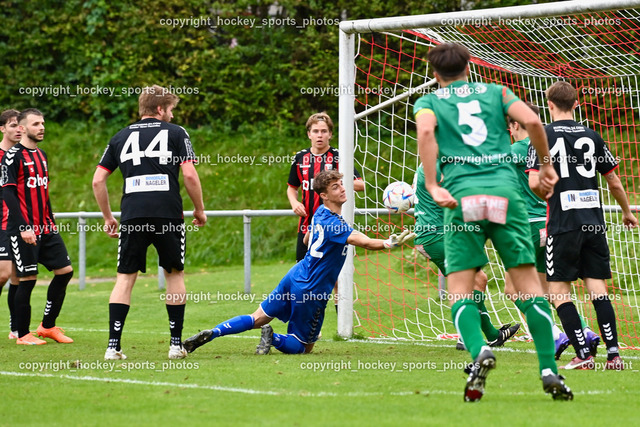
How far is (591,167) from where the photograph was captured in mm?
6238

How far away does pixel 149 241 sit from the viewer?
667cm

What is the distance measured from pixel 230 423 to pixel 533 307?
5.83 ft

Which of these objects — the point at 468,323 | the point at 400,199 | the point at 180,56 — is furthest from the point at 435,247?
the point at 180,56

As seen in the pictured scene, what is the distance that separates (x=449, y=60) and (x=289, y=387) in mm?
2134

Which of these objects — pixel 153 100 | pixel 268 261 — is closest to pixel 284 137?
pixel 268 261

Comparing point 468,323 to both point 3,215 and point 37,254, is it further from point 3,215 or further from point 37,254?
point 3,215

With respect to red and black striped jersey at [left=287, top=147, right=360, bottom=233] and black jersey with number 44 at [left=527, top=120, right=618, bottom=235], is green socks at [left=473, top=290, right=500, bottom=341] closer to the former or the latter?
black jersey with number 44 at [left=527, top=120, right=618, bottom=235]

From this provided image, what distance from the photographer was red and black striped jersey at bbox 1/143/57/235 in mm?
8008

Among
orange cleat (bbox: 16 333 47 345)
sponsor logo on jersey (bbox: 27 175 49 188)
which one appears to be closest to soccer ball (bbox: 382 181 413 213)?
sponsor logo on jersey (bbox: 27 175 49 188)

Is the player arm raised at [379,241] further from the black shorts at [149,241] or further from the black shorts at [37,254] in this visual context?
the black shorts at [37,254]

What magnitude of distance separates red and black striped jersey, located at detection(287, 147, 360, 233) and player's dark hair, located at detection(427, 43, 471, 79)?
3.51 metres

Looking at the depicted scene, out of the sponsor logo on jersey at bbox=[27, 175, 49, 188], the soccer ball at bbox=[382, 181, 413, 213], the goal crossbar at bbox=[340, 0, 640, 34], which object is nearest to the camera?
the goal crossbar at bbox=[340, 0, 640, 34]

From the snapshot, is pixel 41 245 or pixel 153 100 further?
pixel 41 245

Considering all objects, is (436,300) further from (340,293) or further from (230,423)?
(230,423)
